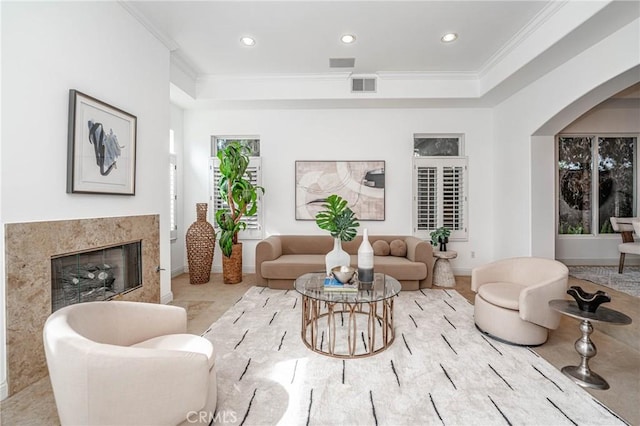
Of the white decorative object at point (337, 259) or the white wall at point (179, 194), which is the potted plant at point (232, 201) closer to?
the white wall at point (179, 194)

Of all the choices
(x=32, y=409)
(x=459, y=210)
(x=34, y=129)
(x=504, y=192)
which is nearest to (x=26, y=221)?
(x=34, y=129)

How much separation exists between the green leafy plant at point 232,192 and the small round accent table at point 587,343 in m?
3.86

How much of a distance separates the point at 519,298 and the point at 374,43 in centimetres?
320

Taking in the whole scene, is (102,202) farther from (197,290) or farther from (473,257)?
(473,257)

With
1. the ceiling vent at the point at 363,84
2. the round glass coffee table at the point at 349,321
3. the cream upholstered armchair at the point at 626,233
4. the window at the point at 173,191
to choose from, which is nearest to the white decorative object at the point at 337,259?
the round glass coffee table at the point at 349,321

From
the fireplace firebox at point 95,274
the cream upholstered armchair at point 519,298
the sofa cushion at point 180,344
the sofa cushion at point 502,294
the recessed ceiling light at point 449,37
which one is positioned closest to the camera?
the sofa cushion at point 180,344

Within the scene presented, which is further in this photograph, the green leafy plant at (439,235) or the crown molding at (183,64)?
the green leafy plant at (439,235)

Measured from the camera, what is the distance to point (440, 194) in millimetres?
4852

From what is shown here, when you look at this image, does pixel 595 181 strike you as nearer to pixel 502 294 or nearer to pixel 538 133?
pixel 538 133

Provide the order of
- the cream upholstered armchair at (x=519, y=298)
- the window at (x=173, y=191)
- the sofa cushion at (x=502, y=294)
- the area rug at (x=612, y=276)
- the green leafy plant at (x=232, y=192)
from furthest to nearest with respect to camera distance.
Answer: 1. the window at (x=173, y=191)
2. the green leafy plant at (x=232, y=192)
3. the area rug at (x=612, y=276)
4. the sofa cushion at (x=502, y=294)
5. the cream upholstered armchair at (x=519, y=298)

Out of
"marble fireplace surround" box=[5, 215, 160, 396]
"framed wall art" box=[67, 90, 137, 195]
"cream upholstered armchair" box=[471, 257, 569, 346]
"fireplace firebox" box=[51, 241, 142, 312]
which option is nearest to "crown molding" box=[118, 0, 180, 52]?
"framed wall art" box=[67, 90, 137, 195]

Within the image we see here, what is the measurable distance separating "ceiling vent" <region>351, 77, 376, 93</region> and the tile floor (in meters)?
3.34

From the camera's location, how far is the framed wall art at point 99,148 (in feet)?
7.25

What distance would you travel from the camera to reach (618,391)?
1.84 m
